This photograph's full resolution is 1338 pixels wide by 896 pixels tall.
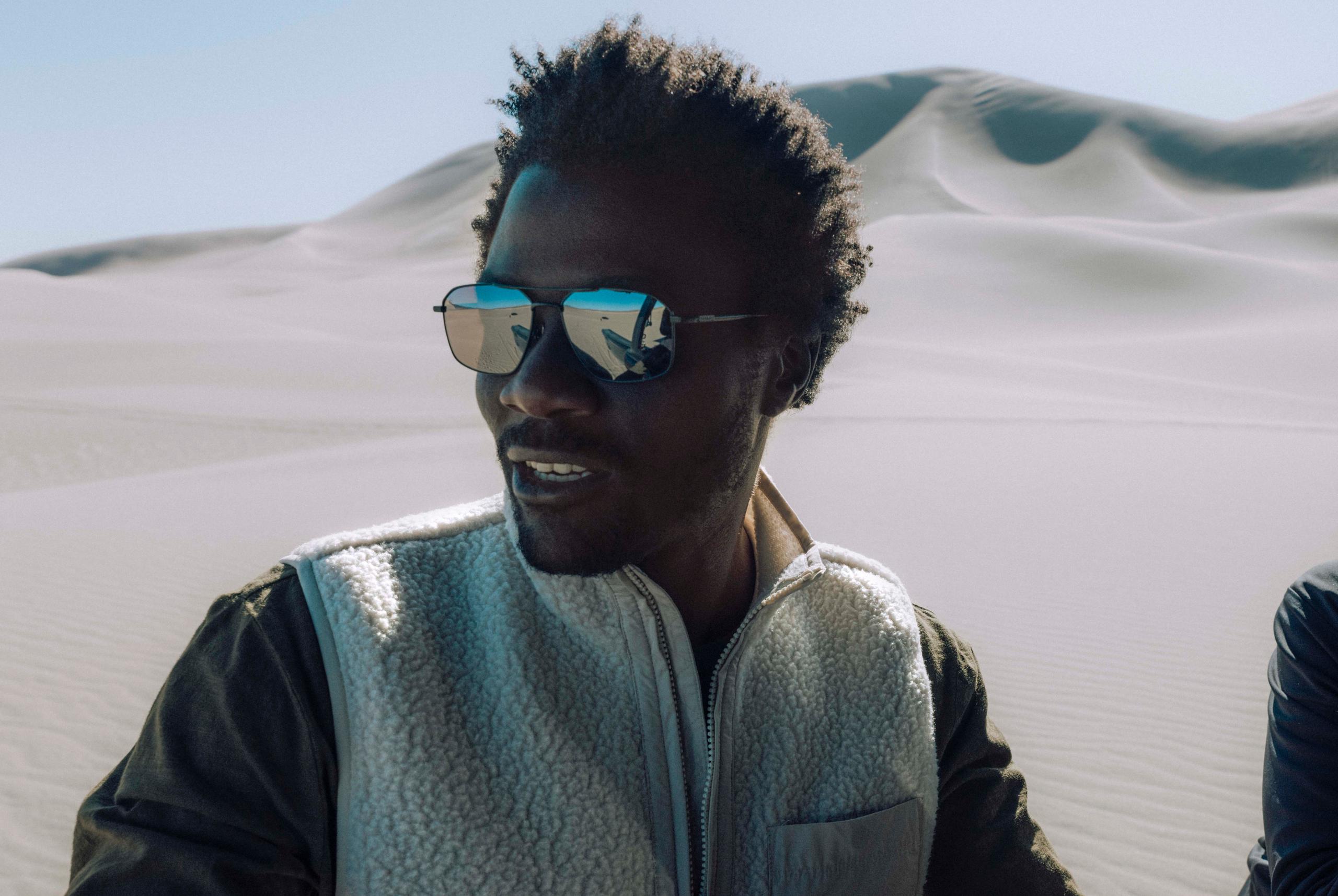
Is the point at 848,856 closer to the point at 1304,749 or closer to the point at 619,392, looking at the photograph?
the point at 619,392

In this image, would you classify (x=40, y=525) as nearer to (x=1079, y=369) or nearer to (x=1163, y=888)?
(x=1163, y=888)

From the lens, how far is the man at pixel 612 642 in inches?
45.5

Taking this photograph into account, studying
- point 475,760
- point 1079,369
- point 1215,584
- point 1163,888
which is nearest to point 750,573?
point 475,760

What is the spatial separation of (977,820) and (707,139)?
1.18m

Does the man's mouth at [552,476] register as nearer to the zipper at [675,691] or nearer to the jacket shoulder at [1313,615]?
the zipper at [675,691]

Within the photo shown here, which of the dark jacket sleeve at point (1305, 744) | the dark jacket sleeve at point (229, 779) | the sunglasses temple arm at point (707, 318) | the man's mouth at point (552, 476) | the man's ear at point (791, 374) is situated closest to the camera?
the dark jacket sleeve at point (229, 779)

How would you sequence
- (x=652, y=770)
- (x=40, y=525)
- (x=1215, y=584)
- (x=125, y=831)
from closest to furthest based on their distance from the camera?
1. (x=125, y=831)
2. (x=652, y=770)
3. (x=1215, y=584)
4. (x=40, y=525)

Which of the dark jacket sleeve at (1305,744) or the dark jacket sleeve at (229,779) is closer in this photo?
the dark jacket sleeve at (229,779)

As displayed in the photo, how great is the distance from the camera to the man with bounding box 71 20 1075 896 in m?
1.16

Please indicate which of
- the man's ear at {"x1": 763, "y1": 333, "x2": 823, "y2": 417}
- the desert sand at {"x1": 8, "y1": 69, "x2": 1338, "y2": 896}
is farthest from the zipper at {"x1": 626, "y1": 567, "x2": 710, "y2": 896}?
the desert sand at {"x1": 8, "y1": 69, "x2": 1338, "y2": 896}

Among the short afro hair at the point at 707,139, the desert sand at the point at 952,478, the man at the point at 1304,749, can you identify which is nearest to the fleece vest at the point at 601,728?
the short afro hair at the point at 707,139

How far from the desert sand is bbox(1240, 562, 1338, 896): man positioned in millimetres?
3029

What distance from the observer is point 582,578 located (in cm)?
142

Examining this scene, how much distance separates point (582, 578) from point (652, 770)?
0.28m
